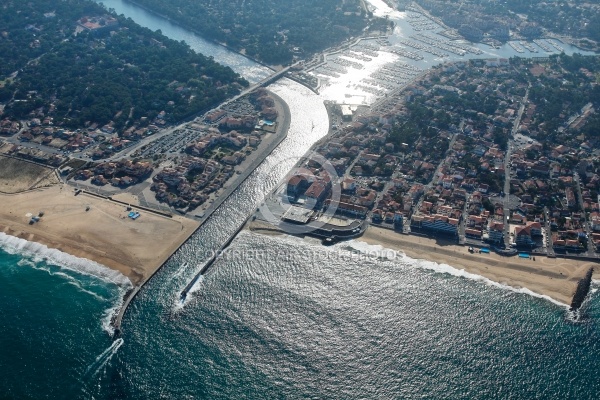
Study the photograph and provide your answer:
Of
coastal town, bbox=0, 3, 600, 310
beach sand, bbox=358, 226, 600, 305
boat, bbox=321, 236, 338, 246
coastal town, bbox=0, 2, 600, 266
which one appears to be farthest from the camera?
coastal town, bbox=0, 2, 600, 266

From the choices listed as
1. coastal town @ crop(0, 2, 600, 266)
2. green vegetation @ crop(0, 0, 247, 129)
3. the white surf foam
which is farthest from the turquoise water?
green vegetation @ crop(0, 0, 247, 129)

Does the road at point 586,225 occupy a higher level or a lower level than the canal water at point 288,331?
higher

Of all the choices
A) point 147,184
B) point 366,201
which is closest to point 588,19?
point 366,201

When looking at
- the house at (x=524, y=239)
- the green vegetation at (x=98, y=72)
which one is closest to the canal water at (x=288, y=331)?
the house at (x=524, y=239)

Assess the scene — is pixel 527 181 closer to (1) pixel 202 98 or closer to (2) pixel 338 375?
(2) pixel 338 375

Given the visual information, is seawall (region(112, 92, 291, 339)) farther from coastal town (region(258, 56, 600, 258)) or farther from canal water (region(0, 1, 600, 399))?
coastal town (region(258, 56, 600, 258))

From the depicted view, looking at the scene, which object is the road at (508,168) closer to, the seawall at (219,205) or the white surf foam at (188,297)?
the seawall at (219,205)
